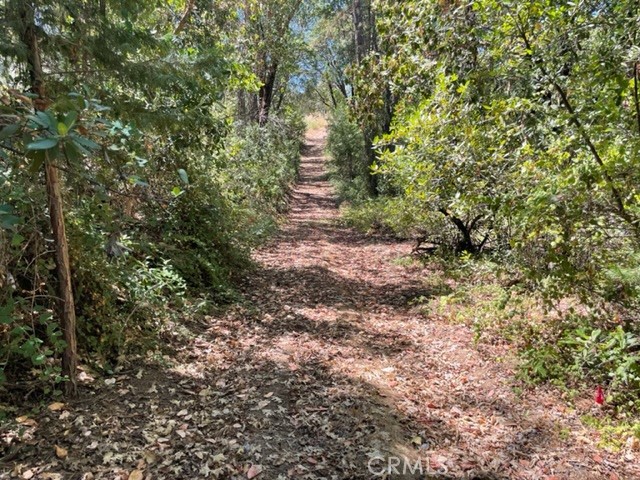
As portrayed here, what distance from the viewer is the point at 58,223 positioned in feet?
9.91

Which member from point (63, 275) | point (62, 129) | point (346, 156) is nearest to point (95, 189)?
point (63, 275)

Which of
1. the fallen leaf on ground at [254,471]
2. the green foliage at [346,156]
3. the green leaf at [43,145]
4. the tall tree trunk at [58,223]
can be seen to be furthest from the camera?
the green foliage at [346,156]

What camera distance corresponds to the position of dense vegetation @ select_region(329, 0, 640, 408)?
11.0 ft

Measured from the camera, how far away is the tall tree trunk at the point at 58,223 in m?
2.84

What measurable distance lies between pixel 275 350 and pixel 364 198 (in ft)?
37.4

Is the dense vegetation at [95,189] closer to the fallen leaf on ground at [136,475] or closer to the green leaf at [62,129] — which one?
the green leaf at [62,129]

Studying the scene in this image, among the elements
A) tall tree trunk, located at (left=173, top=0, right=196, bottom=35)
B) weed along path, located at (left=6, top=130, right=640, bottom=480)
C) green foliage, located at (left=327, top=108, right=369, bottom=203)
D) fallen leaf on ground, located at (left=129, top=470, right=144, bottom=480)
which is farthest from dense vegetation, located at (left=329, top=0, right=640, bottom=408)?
green foliage, located at (left=327, top=108, right=369, bottom=203)

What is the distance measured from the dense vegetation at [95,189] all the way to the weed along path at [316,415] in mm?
513

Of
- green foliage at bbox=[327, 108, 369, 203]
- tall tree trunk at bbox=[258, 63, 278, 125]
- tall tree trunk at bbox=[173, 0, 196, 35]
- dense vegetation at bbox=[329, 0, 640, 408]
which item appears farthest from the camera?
green foliage at bbox=[327, 108, 369, 203]

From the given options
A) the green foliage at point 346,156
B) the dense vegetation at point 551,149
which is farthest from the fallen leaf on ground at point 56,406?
the green foliage at point 346,156

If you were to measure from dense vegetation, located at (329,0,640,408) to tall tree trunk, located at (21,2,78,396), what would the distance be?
3376mm

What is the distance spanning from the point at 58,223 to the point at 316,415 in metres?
2.41

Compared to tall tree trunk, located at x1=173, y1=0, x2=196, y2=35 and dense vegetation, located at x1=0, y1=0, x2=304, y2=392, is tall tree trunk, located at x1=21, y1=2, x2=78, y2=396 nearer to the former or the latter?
dense vegetation, located at x1=0, y1=0, x2=304, y2=392

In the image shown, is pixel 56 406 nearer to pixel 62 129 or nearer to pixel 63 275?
pixel 63 275
